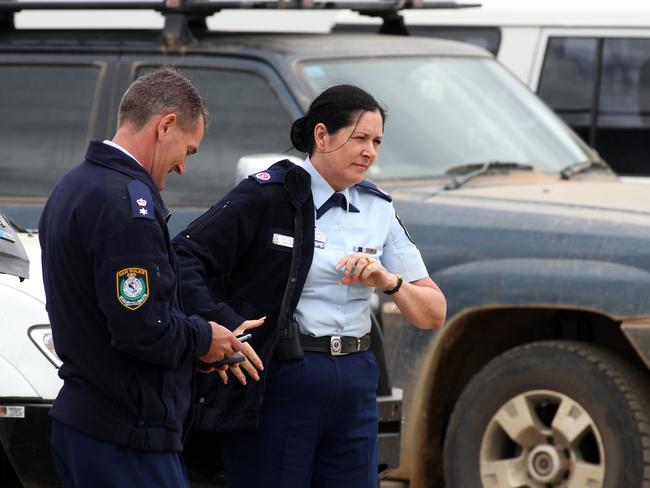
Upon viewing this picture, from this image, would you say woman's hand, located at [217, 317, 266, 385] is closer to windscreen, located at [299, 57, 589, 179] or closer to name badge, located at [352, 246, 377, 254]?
name badge, located at [352, 246, 377, 254]

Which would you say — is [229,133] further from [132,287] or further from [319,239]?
[132,287]

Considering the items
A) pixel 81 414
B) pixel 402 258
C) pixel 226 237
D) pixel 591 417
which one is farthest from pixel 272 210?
pixel 591 417

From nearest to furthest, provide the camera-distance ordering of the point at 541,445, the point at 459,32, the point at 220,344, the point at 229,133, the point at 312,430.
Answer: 1. the point at 220,344
2. the point at 312,430
3. the point at 541,445
4. the point at 229,133
5. the point at 459,32

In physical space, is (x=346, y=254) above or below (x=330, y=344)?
above

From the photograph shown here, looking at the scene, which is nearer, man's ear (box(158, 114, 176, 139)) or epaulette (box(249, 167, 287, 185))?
man's ear (box(158, 114, 176, 139))

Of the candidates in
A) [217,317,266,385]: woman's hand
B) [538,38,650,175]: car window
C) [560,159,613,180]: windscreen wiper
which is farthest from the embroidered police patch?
[538,38,650,175]: car window

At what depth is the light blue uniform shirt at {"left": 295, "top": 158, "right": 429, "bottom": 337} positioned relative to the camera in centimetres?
396

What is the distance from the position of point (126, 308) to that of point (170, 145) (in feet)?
1.41

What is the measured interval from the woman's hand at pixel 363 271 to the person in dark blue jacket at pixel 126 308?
386 millimetres

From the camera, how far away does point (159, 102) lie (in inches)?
138

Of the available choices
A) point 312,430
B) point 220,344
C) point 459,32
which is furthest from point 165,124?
point 459,32

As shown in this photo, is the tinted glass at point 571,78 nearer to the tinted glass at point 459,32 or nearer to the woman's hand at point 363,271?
the tinted glass at point 459,32

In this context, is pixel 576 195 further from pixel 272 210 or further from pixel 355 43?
pixel 272 210

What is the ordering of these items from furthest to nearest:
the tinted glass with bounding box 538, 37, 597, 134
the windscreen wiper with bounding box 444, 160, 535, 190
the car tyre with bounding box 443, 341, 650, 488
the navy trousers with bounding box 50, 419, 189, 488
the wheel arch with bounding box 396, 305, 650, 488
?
the tinted glass with bounding box 538, 37, 597, 134 → the windscreen wiper with bounding box 444, 160, 535, 190 → the wheel arch with bounding box 396, 305, 650, 488 → the car tyre with bounding box 443, 341, 650, 488 → the navy trousers with bounding box 50, 419, 189, 488
